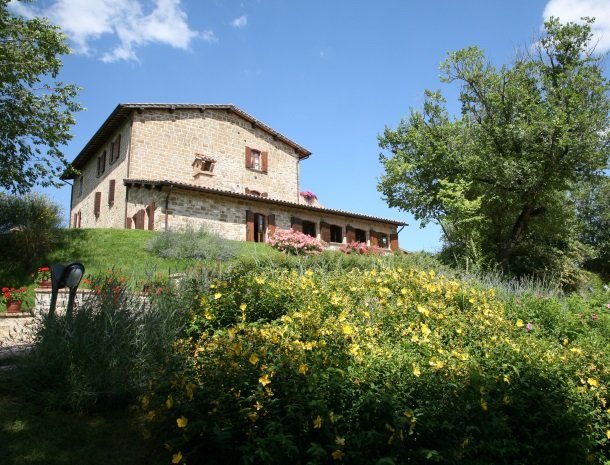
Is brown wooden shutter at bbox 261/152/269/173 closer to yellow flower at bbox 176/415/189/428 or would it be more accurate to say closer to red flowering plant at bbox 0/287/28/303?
red flowering plant at bbox 0/287/28/303

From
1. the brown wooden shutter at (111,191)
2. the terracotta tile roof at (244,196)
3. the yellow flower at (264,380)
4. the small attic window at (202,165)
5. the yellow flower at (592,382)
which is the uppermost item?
the small attic window at (202,165)

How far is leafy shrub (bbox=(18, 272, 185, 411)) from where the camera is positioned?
14.7ft

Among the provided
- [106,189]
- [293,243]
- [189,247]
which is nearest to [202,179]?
[106,189]

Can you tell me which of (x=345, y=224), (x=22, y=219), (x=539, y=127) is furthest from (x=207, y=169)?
(x=539, y=127)

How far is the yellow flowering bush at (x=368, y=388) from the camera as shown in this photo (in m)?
3.15

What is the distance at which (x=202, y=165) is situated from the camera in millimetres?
23094

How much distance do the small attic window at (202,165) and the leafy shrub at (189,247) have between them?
6887 millimetres

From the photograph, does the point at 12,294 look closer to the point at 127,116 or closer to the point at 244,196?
the point at 244,196

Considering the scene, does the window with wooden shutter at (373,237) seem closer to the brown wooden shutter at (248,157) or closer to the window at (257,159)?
the window at (257,159)

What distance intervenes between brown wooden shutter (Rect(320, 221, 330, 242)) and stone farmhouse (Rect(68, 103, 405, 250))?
0.05 meters

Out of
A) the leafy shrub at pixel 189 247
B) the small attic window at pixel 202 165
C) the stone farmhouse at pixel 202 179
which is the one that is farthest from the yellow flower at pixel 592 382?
the small attic window at pixel 202 165

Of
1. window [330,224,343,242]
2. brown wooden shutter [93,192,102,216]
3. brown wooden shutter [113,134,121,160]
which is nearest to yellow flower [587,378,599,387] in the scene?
window [330,224,343,242]

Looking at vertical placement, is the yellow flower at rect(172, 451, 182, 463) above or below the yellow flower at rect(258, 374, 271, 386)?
below

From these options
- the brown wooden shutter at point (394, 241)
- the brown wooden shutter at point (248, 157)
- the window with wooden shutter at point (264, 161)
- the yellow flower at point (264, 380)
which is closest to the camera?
the yellow flower at point (264, 380)
